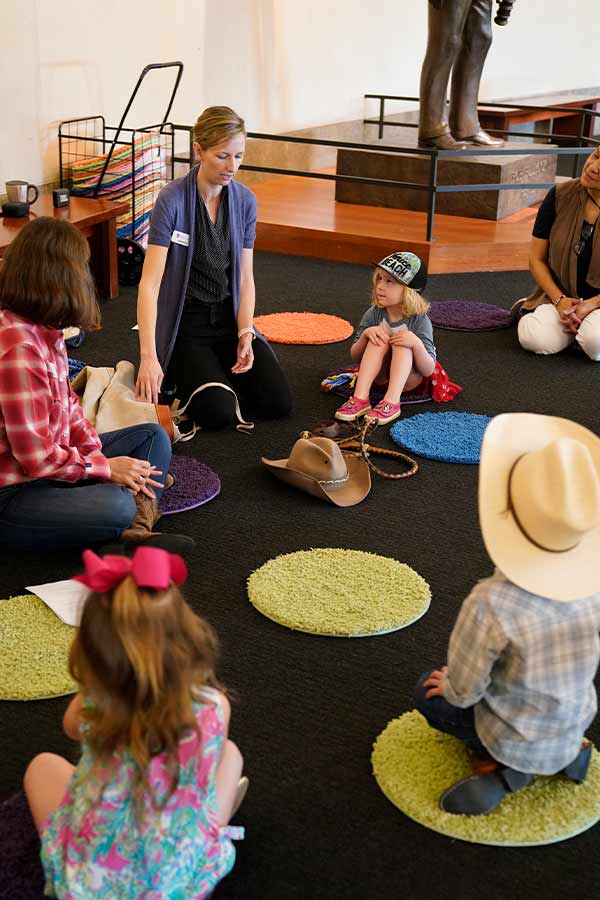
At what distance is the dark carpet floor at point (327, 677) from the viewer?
1.72 meters

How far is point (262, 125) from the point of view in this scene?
7.00m

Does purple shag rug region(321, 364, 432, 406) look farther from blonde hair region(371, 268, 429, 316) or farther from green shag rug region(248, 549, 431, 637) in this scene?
green shag rug region(248, 549, 431, 637)

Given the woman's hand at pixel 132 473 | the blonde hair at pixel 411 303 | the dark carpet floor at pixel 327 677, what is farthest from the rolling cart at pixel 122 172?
the woman's hand at pixel 132 473

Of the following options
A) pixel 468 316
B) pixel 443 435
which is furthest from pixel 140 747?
pixel 468 316

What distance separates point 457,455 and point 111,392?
42.2 inches

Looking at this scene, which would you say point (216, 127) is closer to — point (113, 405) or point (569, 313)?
point (113, 405)

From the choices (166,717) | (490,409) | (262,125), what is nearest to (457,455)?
(490,409)

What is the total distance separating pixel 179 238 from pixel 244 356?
0.44m

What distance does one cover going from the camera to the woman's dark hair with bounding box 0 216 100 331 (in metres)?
2.34

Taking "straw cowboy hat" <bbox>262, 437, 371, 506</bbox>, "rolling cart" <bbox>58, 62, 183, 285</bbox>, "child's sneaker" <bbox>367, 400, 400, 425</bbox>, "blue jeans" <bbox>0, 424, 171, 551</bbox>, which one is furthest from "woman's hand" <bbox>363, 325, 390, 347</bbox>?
"rolling cart" <bbox>58, 62, 183, 285</bbox>

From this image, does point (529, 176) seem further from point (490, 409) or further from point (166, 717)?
point (166, 717)

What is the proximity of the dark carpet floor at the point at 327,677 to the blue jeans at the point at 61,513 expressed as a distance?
2.6 inches

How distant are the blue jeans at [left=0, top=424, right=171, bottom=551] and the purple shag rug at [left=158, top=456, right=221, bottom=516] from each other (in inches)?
10.4

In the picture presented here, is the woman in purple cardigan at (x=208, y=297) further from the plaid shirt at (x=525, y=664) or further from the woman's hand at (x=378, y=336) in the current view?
the plaid shirt at (x=525, y=664)
